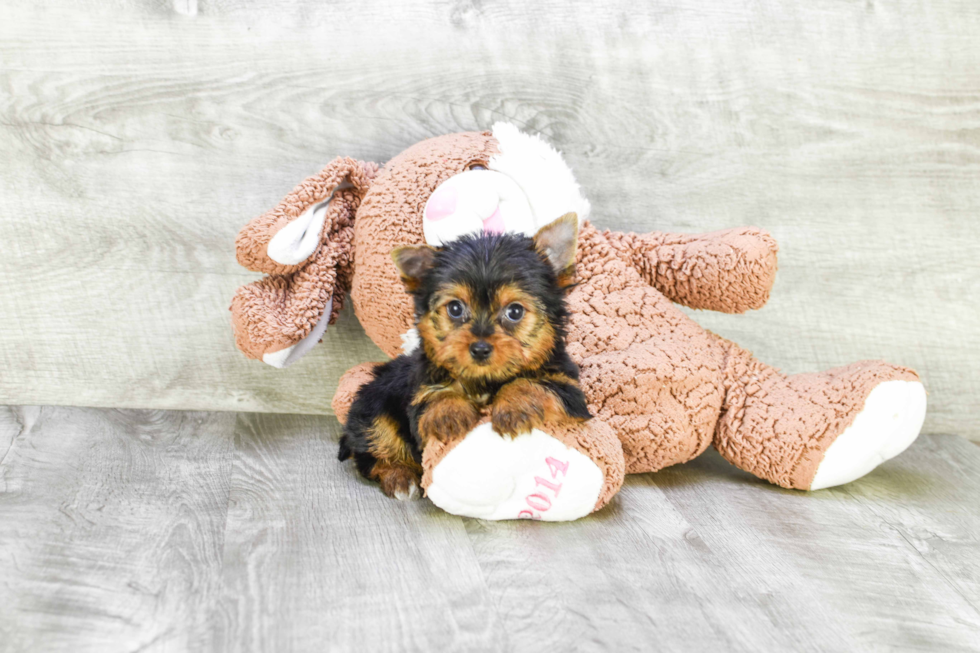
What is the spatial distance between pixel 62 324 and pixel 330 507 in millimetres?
1244

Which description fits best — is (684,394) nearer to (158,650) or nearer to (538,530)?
(538,530)

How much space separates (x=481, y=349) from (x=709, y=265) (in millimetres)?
860

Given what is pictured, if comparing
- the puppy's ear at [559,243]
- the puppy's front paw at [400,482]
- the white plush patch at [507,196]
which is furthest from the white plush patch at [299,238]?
the puppy's ear at [559,243]

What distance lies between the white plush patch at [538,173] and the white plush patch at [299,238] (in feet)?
1.63

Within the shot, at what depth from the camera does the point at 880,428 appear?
190cm

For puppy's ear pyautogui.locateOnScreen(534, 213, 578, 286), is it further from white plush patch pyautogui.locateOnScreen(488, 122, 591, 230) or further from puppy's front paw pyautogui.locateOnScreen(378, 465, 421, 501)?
puppy's front paw pyautogui.locateOnScreen(378, 465, 421, 501)

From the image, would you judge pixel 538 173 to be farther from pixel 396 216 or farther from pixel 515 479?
pixel 515 479

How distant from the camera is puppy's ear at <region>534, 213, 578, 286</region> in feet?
5.34

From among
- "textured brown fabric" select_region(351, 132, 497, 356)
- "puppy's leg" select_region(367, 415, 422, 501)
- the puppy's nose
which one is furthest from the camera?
"textured brown fabric" select_region(351, 132, 497, 356)

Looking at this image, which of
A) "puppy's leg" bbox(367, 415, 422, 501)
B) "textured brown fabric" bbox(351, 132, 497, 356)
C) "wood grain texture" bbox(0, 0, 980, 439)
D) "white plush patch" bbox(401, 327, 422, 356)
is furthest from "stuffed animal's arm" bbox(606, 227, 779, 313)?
"puppy's leg" bbox(367, 415, 422, 501)

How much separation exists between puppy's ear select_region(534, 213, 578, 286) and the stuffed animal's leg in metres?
0.72

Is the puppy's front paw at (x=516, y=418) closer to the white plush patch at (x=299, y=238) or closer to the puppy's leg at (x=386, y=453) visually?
the puppy's leg at (x=386, y=453)

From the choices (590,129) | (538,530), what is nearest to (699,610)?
(538,530)

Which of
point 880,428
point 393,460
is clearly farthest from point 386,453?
point 880,428
